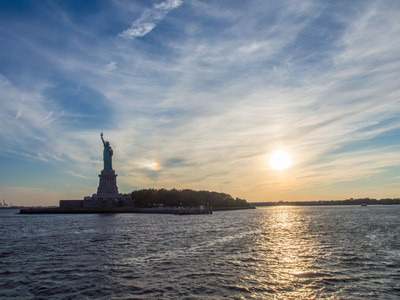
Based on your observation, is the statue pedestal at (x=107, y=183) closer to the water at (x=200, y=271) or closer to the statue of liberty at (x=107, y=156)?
the statue of liberty at (x=107, y=156)

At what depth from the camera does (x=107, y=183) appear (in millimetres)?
133000

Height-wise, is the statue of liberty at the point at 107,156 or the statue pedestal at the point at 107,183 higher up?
the statue of liberty at the point at 107,156

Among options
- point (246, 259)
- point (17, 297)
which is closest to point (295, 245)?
point (246, 259)

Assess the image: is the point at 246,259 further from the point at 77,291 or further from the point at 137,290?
the point at 77,291

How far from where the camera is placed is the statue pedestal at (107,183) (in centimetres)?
13200

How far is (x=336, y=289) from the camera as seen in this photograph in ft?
59.5

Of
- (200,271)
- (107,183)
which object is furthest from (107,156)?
(200,271)

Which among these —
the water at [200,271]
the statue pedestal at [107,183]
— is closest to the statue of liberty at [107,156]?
the statue pedestal at [107,183]

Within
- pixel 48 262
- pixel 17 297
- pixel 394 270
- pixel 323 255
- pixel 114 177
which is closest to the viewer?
pixel 17 297

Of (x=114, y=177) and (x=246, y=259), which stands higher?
(x=114, y=177)

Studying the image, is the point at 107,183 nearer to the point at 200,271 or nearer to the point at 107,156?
the point at 107,156

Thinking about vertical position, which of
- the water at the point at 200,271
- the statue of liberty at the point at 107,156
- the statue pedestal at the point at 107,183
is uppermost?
the statue of liberty at the point at 107,156

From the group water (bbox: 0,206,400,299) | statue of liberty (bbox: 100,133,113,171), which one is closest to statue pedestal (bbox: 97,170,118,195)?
statue of liberty (bbox: 100,133,113,171)

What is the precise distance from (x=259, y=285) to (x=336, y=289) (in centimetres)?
437
